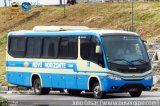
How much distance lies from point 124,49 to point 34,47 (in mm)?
5722

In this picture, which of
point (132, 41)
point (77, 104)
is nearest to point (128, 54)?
point (132, 41)

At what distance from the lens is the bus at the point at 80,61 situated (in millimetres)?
29406

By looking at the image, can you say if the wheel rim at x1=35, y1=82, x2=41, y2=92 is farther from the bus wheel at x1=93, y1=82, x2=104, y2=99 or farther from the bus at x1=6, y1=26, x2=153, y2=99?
the bus wheel at x1=93, y1=82, x2=104, y2=99

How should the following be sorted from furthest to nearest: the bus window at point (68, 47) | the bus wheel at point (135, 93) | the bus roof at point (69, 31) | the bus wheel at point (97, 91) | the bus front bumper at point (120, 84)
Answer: the bus window at point (68, 47)
the bus wheel at point (135, 93)
the bus roof at point (69, 31)
the bus wheel at point (97, 91)
the bus front bumper at point (120, 84)

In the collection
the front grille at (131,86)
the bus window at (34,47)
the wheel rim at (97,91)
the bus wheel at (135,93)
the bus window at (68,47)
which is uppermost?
the bus window at (68,47)

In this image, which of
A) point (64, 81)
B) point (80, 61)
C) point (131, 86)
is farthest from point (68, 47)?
point (131, 86)

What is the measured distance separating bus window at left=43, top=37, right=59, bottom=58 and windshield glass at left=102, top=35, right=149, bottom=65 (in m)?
3.52

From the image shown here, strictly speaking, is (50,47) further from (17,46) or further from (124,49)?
(124,49)

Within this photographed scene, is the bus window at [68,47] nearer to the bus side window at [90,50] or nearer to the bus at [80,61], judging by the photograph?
the bus at [80,61]

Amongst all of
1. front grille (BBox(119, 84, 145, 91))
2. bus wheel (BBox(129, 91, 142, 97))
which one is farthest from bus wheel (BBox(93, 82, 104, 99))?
bus wheel (BBox(129, 91, 142, 97))

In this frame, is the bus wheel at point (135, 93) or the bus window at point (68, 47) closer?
the bus wheel at point (135, 93)

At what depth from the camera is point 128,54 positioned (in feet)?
97.6

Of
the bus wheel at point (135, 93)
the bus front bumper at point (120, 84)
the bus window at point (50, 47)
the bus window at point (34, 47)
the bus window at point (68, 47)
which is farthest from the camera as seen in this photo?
the bus window at point (34, 47)

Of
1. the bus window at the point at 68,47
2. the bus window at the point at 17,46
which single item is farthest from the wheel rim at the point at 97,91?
the bus window at the point at 17,46
